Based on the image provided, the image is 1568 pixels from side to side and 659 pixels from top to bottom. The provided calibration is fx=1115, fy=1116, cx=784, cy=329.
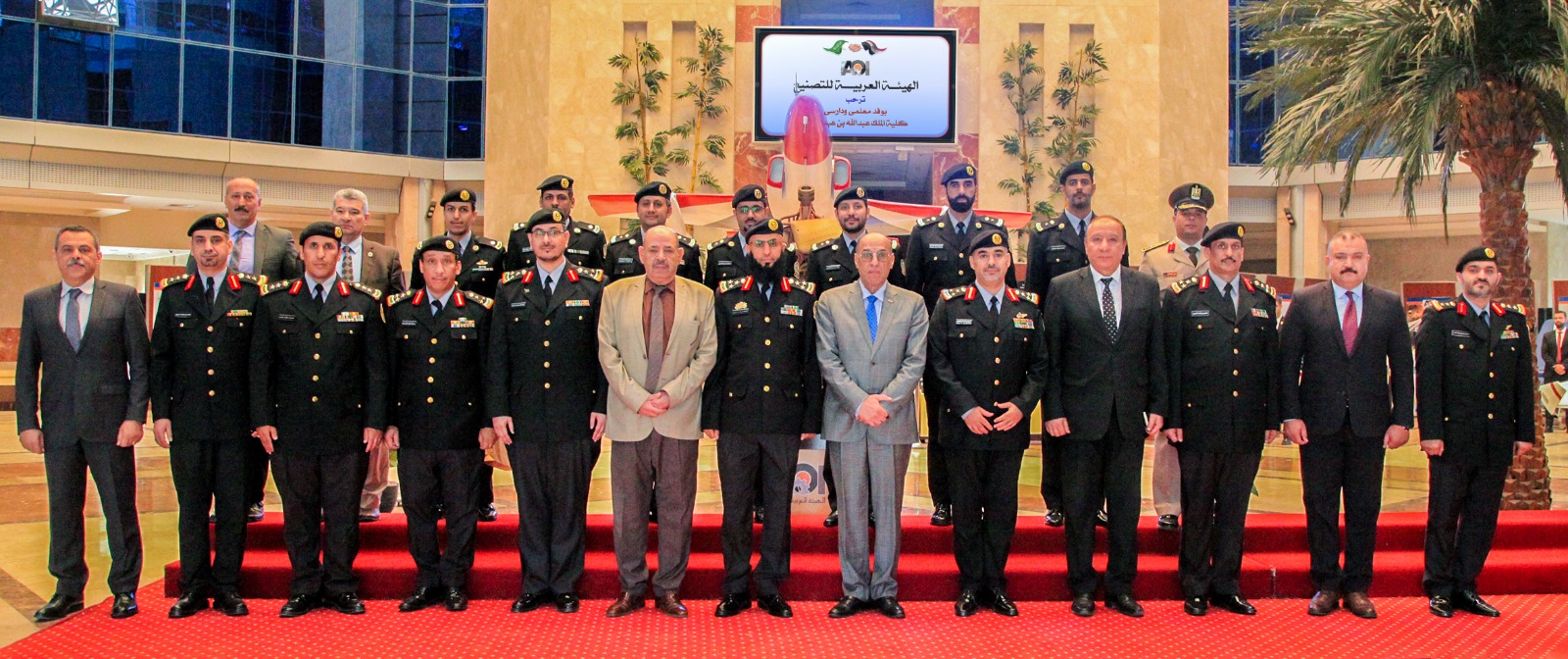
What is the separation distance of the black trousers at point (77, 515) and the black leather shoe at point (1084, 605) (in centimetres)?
386

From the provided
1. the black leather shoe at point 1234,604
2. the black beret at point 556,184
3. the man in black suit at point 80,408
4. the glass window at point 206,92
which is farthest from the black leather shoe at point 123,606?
the glass window at point 206,92

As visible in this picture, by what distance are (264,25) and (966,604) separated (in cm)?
1891

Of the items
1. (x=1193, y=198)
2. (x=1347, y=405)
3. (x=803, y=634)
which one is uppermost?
(x=1193, y=198)

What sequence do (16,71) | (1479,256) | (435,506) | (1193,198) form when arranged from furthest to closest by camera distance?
(16,71) < (1193,198) < (1479,256) < (435,506)

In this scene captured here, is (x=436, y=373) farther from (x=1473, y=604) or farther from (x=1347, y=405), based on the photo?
(x=1473, y=604)

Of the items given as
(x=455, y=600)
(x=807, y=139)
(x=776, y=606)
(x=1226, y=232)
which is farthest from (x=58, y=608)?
(x=807, y=139)

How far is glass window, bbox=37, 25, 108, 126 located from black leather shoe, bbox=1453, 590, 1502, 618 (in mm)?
19121

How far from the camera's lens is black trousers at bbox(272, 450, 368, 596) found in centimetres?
458

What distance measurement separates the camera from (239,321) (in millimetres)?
4621

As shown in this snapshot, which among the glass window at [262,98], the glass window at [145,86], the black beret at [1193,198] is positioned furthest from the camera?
the glass window at [262,98]

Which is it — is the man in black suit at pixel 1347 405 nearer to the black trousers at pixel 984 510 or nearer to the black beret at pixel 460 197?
the black trousers at pixel 984 510

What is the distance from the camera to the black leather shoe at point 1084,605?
4.55m

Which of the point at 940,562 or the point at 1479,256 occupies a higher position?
the point at 1479,256

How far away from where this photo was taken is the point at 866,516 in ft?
14.9
